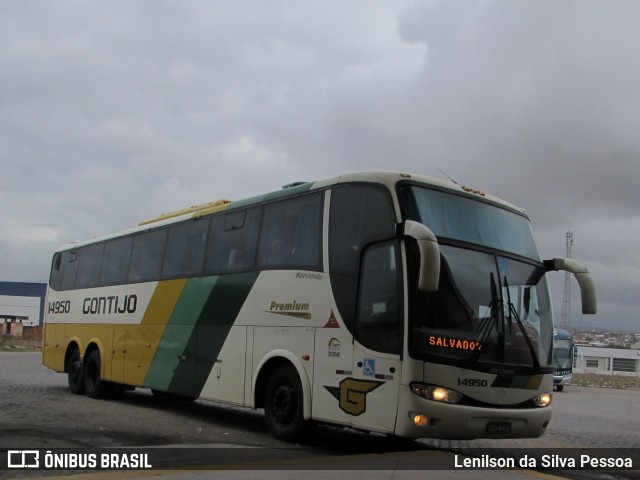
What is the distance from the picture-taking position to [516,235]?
959cm

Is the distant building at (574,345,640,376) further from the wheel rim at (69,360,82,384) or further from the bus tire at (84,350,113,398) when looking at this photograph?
the bus tire at (84,350,113,398)

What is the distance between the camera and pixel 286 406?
974 cm

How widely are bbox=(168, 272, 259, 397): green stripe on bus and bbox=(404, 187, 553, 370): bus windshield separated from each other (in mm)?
3351

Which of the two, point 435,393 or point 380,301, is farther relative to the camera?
point 380,301

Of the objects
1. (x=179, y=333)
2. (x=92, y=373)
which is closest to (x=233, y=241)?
(x=179, y=333)

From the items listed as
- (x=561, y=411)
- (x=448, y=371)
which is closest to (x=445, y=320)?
(x=448, y=371)

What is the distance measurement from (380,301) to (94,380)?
33.0 ft

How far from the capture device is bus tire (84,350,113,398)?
52.2 ft

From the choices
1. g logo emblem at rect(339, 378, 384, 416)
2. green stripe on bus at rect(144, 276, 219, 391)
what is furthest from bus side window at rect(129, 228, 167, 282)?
g logo emblem at rect(339, 378, 384, 416)

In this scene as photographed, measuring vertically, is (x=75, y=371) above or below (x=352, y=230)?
below

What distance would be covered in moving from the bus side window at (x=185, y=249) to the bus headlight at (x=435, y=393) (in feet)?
18.6

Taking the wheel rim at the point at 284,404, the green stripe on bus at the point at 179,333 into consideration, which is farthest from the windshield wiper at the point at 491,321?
the green stripe on bus at the point at 179,333

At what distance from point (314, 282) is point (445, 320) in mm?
2079

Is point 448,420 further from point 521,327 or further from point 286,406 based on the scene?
point 286,406
